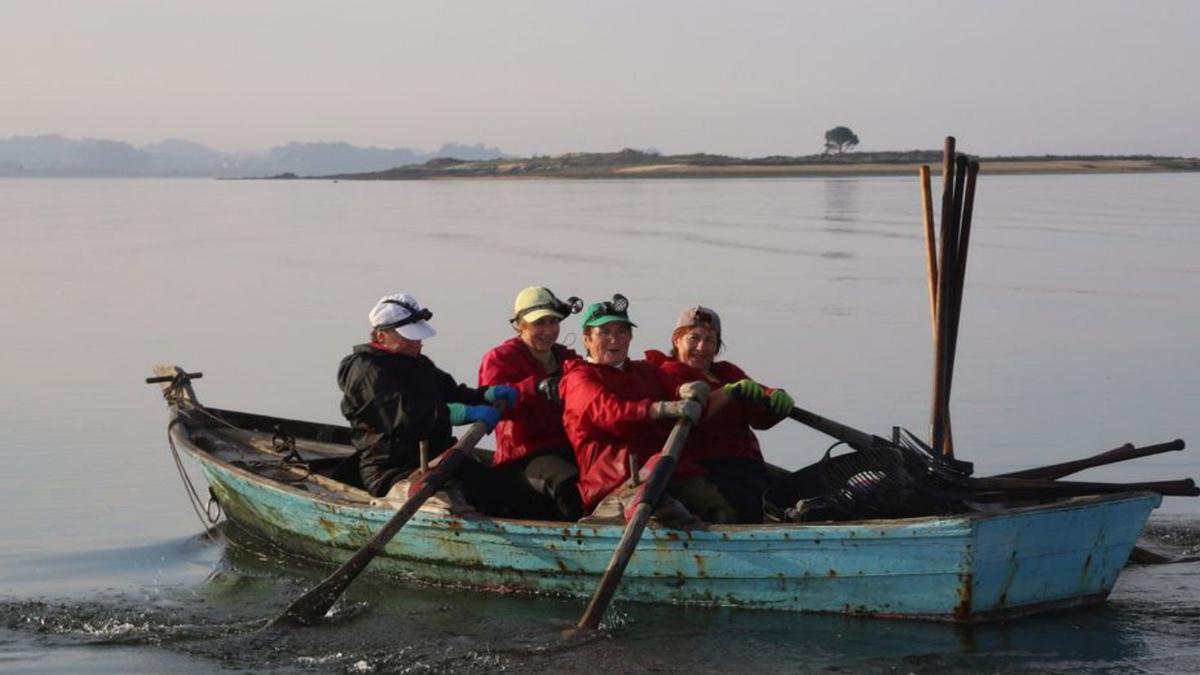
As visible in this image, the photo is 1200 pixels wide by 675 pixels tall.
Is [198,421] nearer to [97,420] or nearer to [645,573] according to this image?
[97,420]

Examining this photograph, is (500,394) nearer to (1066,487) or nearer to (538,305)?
(538,305)

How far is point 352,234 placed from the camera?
46719mm

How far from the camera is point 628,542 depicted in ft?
32.4

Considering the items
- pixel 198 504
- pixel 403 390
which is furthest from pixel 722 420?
pixel 198 504

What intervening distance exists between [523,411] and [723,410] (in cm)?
137

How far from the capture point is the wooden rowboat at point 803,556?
951 cm

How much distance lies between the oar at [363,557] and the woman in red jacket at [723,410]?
1.36 m

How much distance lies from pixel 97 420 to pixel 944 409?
9.30 m

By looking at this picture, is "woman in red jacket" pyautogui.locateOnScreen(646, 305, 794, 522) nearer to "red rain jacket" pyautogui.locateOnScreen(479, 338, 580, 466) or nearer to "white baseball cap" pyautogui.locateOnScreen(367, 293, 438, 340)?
"red rain jacket" pyautogui.locateOnScreen(479, 338, 580, 466)

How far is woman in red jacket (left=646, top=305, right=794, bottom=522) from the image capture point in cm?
1046

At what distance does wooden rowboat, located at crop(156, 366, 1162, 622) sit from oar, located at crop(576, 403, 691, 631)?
0.35 metres

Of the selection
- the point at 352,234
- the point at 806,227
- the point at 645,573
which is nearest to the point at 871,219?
the point at 806,227

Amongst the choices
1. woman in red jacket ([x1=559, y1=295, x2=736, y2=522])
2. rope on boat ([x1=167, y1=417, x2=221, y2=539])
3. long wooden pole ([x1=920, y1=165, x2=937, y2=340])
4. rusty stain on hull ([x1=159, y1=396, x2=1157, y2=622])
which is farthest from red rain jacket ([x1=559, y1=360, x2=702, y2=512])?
rope on boat ([x1=167, y1=417, x2=221, y2=539])

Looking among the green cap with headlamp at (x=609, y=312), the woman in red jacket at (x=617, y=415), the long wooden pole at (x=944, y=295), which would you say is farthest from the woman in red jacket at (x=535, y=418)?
the long wooden pole at (x=944, y=295)
